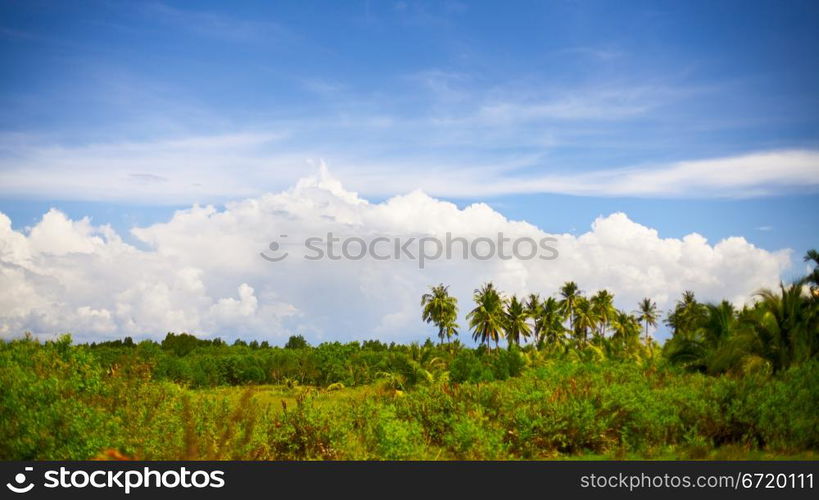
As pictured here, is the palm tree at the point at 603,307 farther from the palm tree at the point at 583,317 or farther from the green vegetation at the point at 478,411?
the green vegetation at the point at 478,411

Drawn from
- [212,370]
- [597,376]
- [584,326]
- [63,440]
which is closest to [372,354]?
[212,370]

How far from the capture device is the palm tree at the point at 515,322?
69562mm

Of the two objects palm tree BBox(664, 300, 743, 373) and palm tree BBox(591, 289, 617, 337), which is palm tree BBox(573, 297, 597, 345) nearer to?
palm tree BBox(591, 289, 617, 337)

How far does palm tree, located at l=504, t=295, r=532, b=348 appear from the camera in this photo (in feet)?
228

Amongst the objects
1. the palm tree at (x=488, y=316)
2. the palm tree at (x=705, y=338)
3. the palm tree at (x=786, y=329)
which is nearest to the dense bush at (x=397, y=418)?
the palm tree at (x=786, y=329)

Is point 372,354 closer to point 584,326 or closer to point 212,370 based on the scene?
point 212,370

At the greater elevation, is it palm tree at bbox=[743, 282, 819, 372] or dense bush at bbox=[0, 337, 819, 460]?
palm tree at bbox=[743, 282, 819, 372]

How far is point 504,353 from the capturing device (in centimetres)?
4875
